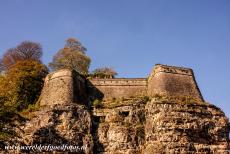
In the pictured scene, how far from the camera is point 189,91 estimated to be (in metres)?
38.6

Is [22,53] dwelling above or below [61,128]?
above

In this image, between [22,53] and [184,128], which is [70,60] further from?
[184,128]

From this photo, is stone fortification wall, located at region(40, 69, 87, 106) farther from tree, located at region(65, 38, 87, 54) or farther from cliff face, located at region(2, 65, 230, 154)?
tree, located at region(65, 38, 87, 54)

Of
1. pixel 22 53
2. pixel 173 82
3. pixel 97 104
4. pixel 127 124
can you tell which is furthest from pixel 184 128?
pixel 22 53

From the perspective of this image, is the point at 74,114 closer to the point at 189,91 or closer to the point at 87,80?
the point at 87,80

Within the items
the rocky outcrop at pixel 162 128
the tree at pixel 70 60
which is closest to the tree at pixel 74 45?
the tree at pixel 70 60

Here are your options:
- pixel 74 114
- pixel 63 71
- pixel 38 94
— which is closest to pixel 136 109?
pixel 74 114

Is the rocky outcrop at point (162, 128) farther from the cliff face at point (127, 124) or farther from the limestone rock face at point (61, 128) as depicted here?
the limestone rock face at point (61, 128)

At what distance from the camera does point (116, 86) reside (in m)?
40.3

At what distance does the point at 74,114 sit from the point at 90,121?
1.62 metres

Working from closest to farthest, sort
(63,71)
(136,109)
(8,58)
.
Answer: (136,109)
(63,71)
(8,58)

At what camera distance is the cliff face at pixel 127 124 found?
103ft

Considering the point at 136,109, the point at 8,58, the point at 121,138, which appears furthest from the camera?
the point at 8,58

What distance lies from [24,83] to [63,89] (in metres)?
5.02
